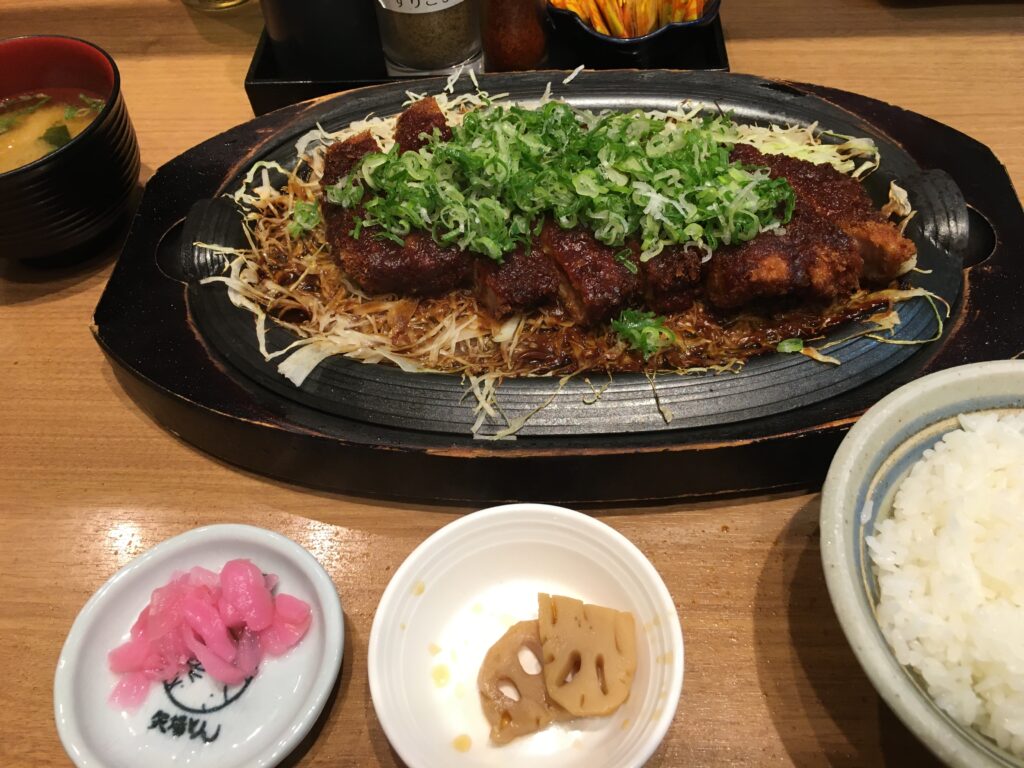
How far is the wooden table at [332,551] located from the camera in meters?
1.68

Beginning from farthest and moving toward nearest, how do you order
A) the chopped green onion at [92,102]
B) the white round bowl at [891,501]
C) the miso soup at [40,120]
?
1. the chopped green onion at [92,102]
2. the miso soup at [40,120]
3. the white round bowl at [891,501]

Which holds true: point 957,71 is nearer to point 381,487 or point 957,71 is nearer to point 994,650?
point 994,650

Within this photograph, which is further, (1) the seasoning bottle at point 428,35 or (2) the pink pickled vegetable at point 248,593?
(1) the seasoning bottle at point 428,35

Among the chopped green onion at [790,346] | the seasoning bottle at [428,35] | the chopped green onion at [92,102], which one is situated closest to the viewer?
the chopped green onion at [790,346]

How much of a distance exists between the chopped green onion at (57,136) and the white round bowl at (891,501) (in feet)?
9.32

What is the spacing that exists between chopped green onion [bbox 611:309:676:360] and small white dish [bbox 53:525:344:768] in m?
1.09

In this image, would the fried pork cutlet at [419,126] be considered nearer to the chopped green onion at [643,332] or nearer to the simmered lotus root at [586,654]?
the chopped green onion at [643,332]

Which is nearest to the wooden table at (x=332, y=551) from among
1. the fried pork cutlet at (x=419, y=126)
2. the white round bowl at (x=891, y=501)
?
the white round bowl at (x=891, y=501)

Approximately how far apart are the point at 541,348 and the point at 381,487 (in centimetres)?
64

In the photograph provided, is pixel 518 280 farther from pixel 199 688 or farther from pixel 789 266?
pixel 199 688

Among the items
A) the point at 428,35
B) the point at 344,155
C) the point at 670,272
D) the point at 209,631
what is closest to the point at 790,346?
the point at 670,272

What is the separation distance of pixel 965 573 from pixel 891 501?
219 millimetres

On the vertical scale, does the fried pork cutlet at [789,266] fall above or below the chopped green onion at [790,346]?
above

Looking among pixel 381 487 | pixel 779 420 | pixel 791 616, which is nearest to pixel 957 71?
pixel 779 420
